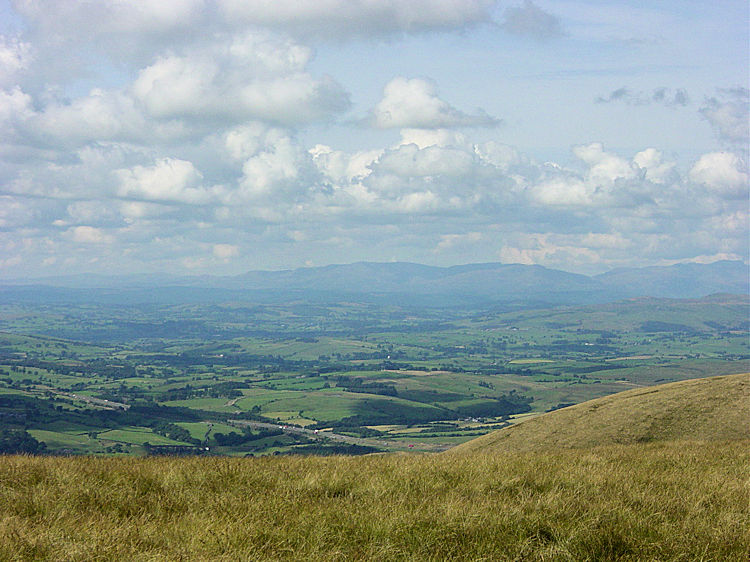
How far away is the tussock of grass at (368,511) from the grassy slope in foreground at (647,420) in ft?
39.3

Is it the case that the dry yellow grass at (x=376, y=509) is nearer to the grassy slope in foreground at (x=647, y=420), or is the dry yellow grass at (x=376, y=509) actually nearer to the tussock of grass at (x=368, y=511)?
the tussock of grass at (x=368, y=511)

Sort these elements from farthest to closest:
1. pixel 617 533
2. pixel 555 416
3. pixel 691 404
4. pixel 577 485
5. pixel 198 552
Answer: pixel 555 416 → pixel 691 404 → pixel 577 485 → pixel 617 533 → pixel 198 552

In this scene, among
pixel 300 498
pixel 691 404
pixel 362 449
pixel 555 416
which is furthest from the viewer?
pixel 362 449

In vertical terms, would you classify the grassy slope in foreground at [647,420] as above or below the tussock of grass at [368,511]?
below

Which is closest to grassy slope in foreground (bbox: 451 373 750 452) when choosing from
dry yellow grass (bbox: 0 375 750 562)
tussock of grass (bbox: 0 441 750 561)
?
dry yellow grass (bbox: 0 375 750 562)

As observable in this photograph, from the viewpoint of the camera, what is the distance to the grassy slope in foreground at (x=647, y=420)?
23.8m

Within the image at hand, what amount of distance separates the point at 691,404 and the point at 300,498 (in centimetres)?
2227

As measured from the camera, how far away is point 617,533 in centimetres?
801

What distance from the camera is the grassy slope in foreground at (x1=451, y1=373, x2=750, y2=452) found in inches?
939

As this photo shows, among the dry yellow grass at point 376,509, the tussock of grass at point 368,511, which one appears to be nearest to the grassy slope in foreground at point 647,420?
the dry yellow grass at point 376,509

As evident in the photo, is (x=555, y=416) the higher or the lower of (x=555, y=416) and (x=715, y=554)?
the lower

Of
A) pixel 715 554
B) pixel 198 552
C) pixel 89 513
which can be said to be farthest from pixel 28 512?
pixel 715 554

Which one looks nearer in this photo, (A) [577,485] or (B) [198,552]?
(B) [198,552]

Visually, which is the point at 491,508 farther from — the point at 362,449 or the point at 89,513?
the point at 362,449
